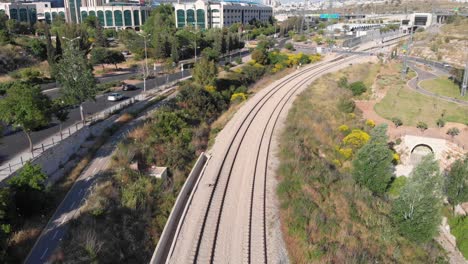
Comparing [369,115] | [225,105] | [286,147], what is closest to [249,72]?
[225,105]

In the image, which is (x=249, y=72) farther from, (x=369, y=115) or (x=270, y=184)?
(x=270, y=184)


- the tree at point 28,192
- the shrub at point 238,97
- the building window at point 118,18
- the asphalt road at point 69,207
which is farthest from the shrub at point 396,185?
the building window at point 118,18

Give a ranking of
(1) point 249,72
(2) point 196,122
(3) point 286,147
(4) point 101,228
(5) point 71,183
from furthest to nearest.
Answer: (1) point 249,72 < (2) point 196,122 < (3) point 286,147 < (5) point 71,183 < (4) point 101,228

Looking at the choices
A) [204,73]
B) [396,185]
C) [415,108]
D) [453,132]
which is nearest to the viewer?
[396,185]

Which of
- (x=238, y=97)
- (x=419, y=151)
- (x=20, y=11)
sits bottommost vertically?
(x=419, y=151)

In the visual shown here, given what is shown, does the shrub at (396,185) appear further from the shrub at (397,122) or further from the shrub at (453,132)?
the shrub at (397,122)

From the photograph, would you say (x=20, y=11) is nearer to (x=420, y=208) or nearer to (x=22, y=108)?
(x=22, y=108)

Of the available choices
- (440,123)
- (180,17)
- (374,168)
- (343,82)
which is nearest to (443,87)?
(343,82)
